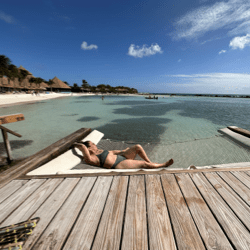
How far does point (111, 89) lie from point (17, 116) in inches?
3675

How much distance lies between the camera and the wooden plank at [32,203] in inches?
52.1

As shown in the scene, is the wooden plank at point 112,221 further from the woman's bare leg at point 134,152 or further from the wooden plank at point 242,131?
the wooden plank at point 242,131

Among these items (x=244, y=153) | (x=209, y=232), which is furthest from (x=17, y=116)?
Answer: (x=244, y=153)

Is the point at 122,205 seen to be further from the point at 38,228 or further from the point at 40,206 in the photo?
the point at 40,206

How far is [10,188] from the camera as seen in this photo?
1.80m

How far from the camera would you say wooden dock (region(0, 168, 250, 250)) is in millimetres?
1116

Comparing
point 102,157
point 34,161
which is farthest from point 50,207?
point 102,157

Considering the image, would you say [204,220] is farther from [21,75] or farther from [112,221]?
[21,75]

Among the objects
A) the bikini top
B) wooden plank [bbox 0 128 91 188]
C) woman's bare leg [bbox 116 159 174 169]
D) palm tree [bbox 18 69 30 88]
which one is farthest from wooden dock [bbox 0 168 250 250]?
palm tree [bbox 18 69 30 88]

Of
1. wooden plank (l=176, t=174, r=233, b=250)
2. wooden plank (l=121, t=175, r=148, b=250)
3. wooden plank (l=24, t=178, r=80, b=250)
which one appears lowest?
wooden plank (l=24, t=178, r=80, b=250)

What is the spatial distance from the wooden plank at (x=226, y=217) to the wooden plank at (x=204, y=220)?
6 cm

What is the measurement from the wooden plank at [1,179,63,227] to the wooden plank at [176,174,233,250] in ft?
5.83

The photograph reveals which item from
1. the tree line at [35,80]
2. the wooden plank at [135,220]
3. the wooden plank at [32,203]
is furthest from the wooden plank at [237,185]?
the tree line at [35,80]

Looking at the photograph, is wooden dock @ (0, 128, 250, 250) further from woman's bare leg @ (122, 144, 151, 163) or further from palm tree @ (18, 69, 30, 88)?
palm tree @ (18, 69, 30, 88)
